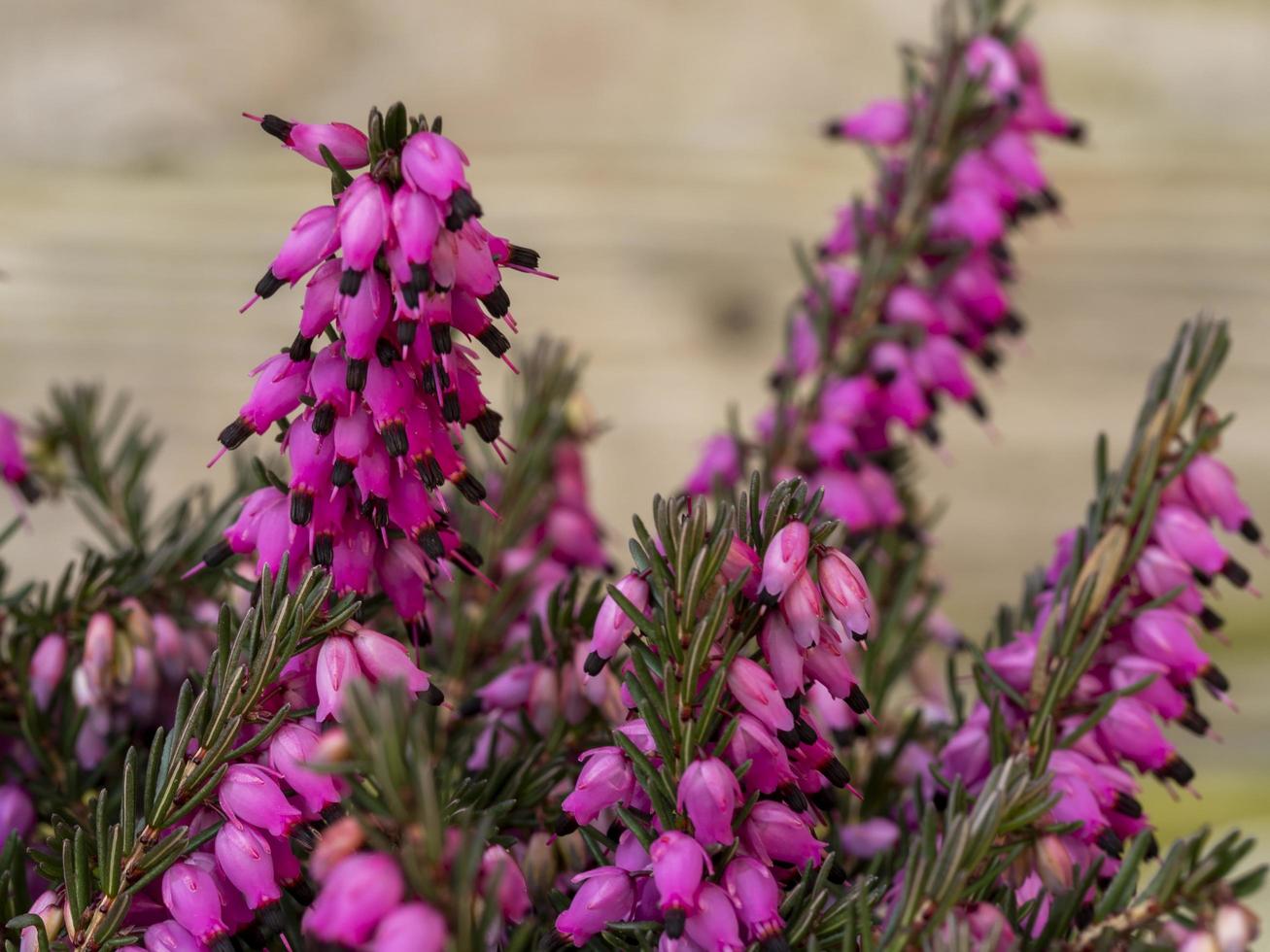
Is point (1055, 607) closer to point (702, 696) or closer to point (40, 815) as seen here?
point (702, 696)

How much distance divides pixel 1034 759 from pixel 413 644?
0.18 metres

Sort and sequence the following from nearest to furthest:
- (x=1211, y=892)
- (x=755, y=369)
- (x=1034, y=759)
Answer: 1. (x=1211, y=892)
2. (x=1034, y=759)
3. (x=755, y=369)

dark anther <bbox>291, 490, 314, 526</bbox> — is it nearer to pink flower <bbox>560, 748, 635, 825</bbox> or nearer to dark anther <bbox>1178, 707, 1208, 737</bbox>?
pink flower <bbox>560, 748, 635, 825</bbox>

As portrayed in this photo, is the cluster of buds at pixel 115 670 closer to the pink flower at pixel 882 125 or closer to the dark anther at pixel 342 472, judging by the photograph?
the dark anther at pixel 342 472

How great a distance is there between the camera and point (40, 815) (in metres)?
0.52

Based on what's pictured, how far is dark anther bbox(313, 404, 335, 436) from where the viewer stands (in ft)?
1.09

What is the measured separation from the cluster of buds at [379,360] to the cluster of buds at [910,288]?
0.33 metres

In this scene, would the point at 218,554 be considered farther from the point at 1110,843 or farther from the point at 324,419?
the point at 1110,843

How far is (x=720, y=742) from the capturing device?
1.09 feet

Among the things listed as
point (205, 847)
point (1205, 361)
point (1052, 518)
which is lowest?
point (1052, 518)

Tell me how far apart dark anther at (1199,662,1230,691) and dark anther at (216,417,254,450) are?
292mm

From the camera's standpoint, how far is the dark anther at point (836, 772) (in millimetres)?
354

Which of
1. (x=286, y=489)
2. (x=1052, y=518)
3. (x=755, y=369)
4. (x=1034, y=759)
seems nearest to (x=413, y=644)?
(x=286, y=489)

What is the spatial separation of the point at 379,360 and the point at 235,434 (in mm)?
48
